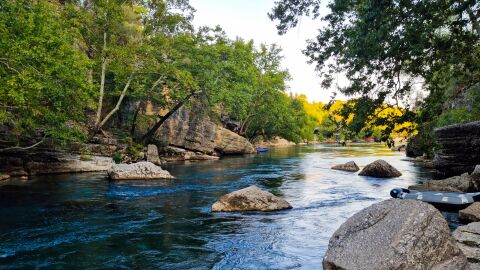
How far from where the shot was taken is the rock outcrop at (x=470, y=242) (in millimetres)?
6325

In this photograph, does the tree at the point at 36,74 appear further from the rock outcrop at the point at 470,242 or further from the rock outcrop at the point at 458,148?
the rock outcrop at the point at 458,148

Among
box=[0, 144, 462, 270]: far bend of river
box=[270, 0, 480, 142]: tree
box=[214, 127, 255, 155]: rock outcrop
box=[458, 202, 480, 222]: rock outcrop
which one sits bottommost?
box=[0, 144, 462, 270]: far bend of river

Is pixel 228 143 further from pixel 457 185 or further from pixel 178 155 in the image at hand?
pixel 457 185

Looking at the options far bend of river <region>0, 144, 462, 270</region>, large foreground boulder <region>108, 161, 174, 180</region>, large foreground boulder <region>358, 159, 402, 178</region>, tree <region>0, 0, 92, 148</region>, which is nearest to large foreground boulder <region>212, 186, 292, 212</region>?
far bend of river <region>0, 144, 462, 270</region>

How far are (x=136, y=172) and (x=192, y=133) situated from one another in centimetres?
1736

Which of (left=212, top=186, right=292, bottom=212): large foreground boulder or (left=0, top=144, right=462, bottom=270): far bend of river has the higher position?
(left=212, top=186, right=292, bottom=212): large foreground boulder

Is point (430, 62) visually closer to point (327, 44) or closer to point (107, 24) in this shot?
point (327, 44)

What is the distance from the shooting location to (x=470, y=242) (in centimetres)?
691

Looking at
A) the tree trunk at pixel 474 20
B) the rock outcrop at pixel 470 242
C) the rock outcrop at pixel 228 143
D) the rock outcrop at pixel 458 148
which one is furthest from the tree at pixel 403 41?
the rock outcrop at pixel 228 143

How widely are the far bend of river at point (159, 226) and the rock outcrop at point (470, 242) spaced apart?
110 inches

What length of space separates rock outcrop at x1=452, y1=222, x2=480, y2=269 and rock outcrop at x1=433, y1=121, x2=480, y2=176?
9148mm

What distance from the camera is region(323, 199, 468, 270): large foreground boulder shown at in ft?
17.3

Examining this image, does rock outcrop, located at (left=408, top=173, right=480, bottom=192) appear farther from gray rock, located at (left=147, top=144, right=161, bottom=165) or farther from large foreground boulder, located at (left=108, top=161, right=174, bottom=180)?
gray rock, located at (left=147, top=144, right=161, bottom=165)

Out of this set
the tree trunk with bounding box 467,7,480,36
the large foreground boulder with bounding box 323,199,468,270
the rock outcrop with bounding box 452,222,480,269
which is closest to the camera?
the large foreground boulder with bounding box 323,199,468,270
